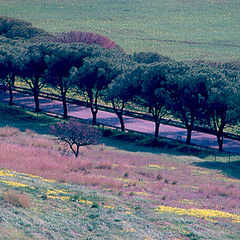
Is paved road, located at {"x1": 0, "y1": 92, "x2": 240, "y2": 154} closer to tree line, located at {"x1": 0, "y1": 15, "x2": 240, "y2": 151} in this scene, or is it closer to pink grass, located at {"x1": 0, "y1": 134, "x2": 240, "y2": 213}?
tree line, located at {"x1": 0, "y1": 15, "x2": 240, "y2": 151}

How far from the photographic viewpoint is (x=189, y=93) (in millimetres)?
51219

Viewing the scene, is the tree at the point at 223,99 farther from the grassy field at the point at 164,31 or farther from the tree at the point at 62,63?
the grassy field at the point at 164,31

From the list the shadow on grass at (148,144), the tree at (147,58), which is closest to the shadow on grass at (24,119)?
the shadow on grass at (148,144)

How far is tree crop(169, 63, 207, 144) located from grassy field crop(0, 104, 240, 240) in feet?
23.7

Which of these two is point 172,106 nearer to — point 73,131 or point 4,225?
point 73,131

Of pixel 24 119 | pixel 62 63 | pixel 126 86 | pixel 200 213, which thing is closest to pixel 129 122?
pixel 126 86

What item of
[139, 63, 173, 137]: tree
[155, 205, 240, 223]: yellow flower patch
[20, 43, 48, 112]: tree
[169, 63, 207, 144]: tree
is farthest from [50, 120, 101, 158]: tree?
[20, 43, 48, 112]: tree

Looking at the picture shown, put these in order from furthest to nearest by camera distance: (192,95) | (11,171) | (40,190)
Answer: (192,95) < (11,171) < (40,190)

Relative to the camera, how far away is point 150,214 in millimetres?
21375

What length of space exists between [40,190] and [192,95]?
30664 mm

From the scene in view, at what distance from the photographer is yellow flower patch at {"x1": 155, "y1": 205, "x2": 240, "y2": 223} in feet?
73.3

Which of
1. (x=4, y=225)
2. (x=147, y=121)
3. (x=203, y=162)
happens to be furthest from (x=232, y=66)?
(x=4, y=225)

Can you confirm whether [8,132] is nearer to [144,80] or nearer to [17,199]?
[144,80]

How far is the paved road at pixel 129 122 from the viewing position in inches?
2168
